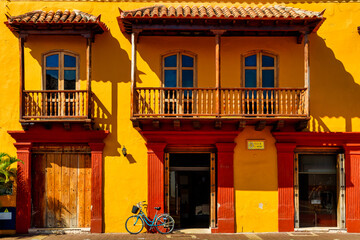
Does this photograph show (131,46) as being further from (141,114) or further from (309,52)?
(309,52)

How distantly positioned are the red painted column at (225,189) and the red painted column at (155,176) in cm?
175

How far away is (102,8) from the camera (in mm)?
13320

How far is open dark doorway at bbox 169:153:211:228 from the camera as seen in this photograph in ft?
43.1

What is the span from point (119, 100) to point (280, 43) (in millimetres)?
5406

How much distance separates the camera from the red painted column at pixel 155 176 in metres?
12.8

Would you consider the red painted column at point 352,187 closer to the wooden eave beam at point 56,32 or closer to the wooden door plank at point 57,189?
the wooden eave beam at point 56,32

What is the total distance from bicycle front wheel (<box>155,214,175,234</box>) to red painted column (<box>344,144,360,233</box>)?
544 cm

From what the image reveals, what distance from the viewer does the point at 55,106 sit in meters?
12.5

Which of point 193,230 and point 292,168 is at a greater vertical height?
point 292,168

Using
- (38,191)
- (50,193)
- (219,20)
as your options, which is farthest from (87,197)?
(219,20)

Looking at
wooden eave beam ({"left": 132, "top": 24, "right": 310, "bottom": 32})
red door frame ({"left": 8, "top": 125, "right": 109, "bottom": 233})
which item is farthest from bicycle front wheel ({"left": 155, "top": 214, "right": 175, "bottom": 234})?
wooden eave beam ({"left": 132, "top": 24, "right": 310, "bottom": 32})

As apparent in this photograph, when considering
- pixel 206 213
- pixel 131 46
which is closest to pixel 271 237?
pixel 206 213

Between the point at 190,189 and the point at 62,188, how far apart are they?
4004 mm

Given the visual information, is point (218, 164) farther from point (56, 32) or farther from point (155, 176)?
point (56, 32)
